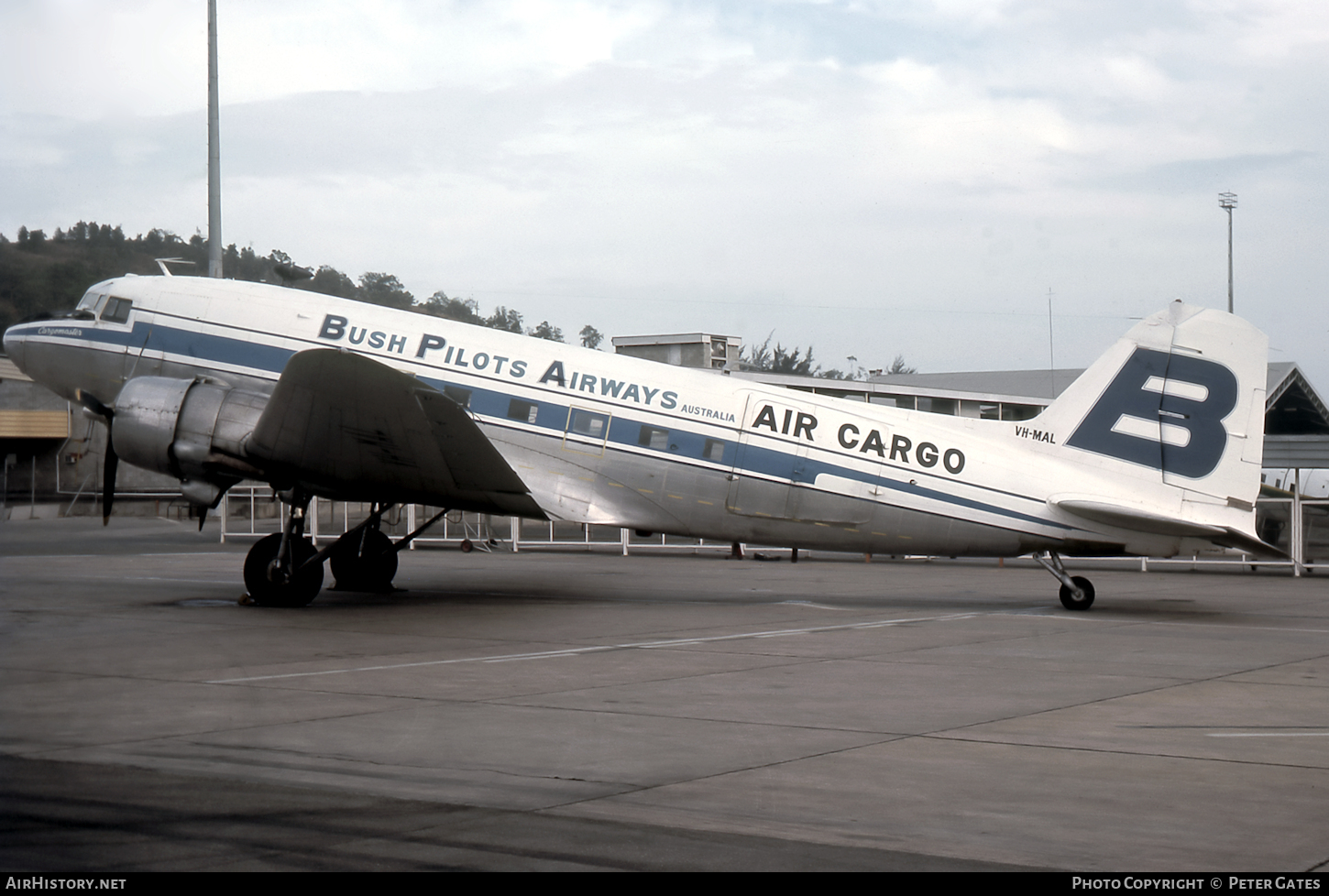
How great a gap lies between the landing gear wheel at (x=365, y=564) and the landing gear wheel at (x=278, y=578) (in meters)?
2.46

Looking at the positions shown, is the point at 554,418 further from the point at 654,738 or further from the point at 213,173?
the point at 654,738

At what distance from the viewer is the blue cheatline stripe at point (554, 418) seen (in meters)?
15.9

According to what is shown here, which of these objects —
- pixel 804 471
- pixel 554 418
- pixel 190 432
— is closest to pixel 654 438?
pixel 554 418

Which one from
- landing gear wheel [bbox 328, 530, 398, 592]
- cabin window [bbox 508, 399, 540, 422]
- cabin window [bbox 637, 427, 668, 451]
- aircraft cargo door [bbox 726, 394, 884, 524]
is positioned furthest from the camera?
landing gear wheel [bbox 328, 530, 398, 592]

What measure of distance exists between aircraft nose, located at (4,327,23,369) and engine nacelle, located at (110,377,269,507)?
3.38 m

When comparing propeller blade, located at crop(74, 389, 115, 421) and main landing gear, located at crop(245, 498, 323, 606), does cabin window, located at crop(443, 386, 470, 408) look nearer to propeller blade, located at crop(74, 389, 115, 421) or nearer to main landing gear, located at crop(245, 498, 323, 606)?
main landing gear, located at crop(245, 498, 323, 606)

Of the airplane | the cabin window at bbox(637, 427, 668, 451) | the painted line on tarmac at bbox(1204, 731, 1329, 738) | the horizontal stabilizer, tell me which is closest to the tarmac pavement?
the painted line on tarmac at bbox(1204, 731, 1329, 738)

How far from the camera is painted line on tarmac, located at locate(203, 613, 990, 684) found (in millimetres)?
9891

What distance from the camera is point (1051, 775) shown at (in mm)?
6395

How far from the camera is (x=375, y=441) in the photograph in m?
14.6

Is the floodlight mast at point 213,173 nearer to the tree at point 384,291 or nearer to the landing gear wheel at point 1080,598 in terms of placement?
the tree at point 384,291

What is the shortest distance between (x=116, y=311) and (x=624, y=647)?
407 inches
